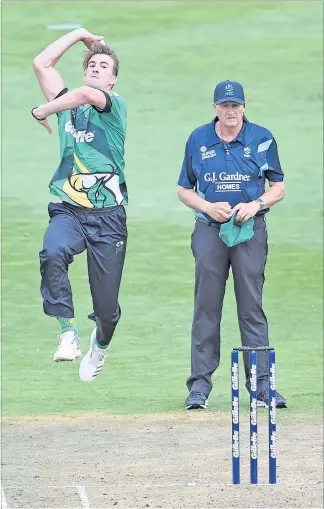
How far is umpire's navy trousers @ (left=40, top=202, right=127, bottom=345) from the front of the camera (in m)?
8.98

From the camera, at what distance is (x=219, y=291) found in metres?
10.8

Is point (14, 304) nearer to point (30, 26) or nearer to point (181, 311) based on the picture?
point (181, 311)

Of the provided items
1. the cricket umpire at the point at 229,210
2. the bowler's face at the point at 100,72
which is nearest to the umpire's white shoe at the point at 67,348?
the bowler's face at the point at 100,72

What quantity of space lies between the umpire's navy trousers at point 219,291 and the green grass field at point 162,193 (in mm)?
569

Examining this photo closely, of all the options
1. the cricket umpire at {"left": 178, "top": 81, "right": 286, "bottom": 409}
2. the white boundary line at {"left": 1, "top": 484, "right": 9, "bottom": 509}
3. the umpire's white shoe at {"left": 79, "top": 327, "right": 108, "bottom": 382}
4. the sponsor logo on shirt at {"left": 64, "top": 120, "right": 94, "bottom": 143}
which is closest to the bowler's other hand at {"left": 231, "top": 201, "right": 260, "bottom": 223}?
the cricket umpire at {"left": 178, "top": 81, "right": 286, "bottom": 409}

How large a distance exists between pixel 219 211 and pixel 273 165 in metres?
0.64

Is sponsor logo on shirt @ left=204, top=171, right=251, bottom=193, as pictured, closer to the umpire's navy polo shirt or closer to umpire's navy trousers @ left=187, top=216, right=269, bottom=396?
the umpire's navy polo shirt

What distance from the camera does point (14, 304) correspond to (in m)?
14.7

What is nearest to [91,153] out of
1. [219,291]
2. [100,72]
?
[100,72]

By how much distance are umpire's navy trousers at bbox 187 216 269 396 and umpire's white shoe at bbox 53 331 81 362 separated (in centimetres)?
195

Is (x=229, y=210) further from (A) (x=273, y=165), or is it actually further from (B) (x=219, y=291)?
(B) (x=219, y=291)

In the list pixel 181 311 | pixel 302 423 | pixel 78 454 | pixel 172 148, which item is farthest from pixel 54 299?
pixel 172 148

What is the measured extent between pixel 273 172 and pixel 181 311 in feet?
13.8

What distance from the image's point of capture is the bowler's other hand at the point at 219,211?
10109mm
